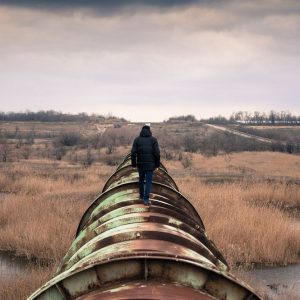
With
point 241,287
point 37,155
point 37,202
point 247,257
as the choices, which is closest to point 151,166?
point 241,287

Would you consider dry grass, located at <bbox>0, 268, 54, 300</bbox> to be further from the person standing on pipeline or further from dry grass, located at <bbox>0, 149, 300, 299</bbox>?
the person standing on pipeline

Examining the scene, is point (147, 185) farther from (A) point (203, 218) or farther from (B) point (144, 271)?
(A) point (203, 218)

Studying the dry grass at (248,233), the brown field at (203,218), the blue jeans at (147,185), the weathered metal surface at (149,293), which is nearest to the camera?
the weathered metal surface at (149,293)

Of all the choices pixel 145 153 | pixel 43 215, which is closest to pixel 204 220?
pixel 43 215

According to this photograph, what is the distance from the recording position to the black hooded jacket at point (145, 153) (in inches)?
220

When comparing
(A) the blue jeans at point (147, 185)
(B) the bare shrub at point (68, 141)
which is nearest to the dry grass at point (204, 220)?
(A) the blue jeans at point (147, 185)

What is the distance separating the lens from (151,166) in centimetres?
551

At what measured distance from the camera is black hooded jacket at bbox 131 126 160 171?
558 cm

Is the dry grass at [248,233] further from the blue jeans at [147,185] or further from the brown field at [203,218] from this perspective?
the blue jeans at [147,185]

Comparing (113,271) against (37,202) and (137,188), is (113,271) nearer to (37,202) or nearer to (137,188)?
(137,188)

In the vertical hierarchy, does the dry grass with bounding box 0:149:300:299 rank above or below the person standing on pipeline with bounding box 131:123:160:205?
below

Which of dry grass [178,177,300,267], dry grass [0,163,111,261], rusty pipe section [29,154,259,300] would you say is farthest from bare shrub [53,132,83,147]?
rusty pipe section [29,154,259,300]

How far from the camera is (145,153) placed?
5742 millimetres

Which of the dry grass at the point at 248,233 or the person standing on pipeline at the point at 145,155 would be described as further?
the dry grass at the point at 248,233
